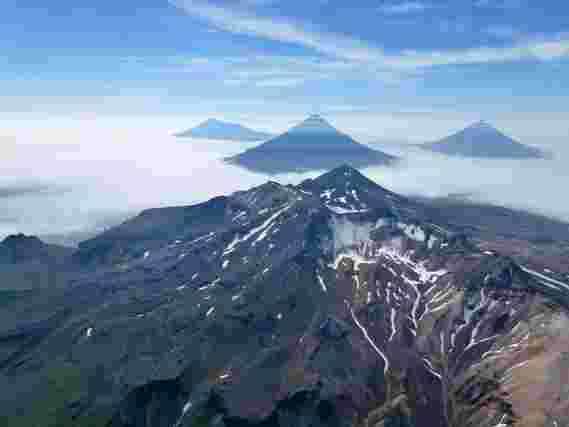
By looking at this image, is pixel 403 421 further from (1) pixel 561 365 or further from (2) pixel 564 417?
(1) pixel 561 365

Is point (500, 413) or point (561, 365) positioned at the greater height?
point (561, 365)

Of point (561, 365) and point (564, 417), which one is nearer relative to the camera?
point (564, 417)

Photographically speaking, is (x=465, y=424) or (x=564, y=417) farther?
(x=465, y=424)

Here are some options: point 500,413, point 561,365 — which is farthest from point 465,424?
point 561,365

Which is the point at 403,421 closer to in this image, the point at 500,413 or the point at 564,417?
the point at 500,413

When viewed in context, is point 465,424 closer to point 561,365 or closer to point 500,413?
point 500,413

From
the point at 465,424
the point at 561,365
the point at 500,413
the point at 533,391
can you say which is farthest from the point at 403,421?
the point at 561,365

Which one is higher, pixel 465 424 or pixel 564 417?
pixel 564 417

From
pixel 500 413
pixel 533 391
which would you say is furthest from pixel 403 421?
pixel 533 391
